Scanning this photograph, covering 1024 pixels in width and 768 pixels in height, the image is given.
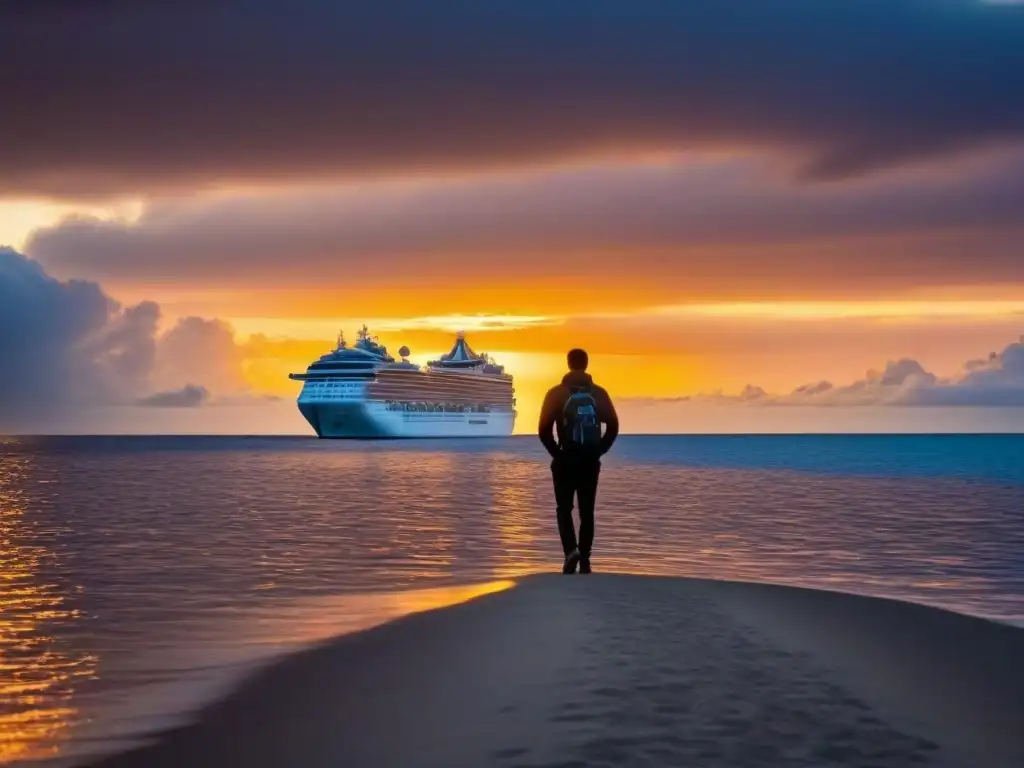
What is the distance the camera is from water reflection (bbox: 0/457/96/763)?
280 inches

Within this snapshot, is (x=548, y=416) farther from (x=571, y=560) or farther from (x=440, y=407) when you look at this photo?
(x=440, y=407)

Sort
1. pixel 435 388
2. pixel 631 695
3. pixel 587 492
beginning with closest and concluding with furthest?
pixel 631 695 → pixel 587 492 → pixel 435 388

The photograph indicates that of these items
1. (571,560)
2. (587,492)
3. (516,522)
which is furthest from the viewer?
(516,522)

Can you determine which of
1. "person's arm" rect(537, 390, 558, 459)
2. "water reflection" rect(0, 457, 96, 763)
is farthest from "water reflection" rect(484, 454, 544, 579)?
"water reflection" rect(0, 457, 96, 763)

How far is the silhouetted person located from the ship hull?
143 metres

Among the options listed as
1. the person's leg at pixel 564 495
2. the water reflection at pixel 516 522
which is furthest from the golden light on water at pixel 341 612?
the water reflection at pixel 516 522

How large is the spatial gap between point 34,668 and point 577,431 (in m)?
6.53

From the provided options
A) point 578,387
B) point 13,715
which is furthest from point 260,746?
point 578,387

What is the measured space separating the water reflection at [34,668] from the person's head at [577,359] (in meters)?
6.26

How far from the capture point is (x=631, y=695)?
23.6 feet

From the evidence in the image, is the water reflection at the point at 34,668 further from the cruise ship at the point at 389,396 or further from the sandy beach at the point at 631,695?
the cruise ship at the point at 389,396

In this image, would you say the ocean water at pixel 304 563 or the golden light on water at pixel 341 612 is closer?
the ocean water at pixel 304 563

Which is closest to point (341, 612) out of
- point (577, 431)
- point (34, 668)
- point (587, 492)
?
point (587, 492)

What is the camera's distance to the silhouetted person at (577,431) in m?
13.9
